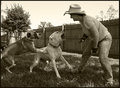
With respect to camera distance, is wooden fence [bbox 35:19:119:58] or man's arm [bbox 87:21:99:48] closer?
man's arm [bbox 87:21:99:48]

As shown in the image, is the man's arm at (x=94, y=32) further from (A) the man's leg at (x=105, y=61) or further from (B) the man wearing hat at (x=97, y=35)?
(A) the man's leg at (x=105, y=61)

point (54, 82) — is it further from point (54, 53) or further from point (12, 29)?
point (12, 29)

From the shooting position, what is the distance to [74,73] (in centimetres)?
628

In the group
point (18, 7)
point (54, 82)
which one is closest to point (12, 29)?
point (18, 7)

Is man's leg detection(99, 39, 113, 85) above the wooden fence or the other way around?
above

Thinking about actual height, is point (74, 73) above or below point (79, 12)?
below

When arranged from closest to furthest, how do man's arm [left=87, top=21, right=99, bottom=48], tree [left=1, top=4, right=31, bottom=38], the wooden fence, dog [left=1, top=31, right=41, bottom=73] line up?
man's arm [left=87, top=21, right=99, bottom=48]
dog [left=1, top=31, right=41, bottom=73]
the wooden fence
tree [left=1, top=4, right=31, bottom=38]

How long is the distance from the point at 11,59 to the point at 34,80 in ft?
5.52

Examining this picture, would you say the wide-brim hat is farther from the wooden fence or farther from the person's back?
the wooden fence

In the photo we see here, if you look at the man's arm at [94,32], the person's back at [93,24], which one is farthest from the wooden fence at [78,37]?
the man's arm at [94,32]

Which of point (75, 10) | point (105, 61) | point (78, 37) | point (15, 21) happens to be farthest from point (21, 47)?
point (15, 21)

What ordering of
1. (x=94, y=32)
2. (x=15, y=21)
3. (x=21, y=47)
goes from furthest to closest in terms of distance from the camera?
(x=15, y=21) → (x=21, y=47) → (x=94, y=32)

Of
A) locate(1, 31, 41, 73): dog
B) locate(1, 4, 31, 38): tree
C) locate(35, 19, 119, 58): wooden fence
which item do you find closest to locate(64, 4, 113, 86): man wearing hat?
locate(1, 31, 41, 73): dog

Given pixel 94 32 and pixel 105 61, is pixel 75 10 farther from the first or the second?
pixel 105 61
